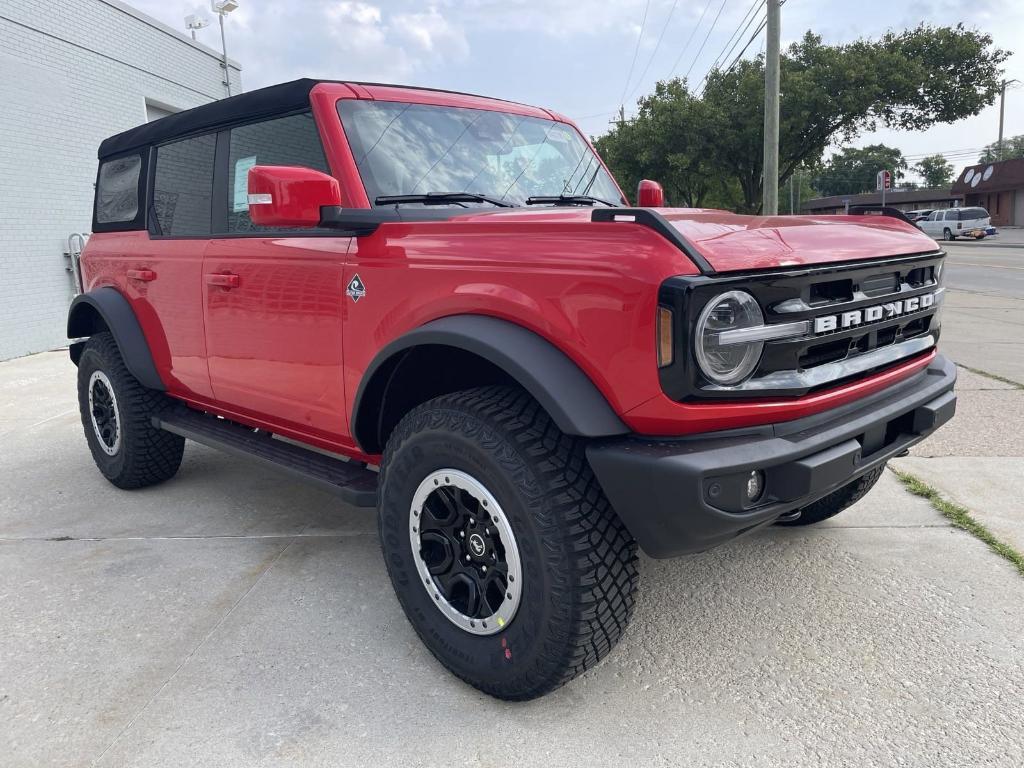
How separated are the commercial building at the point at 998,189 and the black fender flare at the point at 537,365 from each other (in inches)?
2172

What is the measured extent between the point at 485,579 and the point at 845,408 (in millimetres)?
1167

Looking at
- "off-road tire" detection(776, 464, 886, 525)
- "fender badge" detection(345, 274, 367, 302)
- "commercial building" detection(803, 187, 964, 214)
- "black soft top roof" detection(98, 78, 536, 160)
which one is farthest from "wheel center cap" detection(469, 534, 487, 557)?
"commercial building" detection(803, 187, 964, 214)

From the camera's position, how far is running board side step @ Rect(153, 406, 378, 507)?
2.79m

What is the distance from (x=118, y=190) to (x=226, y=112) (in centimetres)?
137

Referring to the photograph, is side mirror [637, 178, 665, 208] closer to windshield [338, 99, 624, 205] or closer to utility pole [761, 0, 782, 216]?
windshield [338, 99, 624, 205]

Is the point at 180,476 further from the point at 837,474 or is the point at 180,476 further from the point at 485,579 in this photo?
the point at 837,474

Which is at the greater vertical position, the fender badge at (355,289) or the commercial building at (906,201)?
the commercial building at (906,201)

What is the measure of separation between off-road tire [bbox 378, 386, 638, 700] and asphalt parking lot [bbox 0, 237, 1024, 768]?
18 cm

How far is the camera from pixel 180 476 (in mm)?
4598

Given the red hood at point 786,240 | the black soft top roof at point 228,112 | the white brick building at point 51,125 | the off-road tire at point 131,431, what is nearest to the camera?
the red hood at point 786,240

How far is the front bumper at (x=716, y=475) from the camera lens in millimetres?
1891

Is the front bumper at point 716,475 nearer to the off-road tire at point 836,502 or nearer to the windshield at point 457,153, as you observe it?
the off-road tire at point 836,502

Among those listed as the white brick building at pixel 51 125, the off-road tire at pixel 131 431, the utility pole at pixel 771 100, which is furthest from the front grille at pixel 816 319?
the utility pole at pixel 771 100

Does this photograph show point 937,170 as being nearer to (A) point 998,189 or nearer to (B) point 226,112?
(A) point 998,189
